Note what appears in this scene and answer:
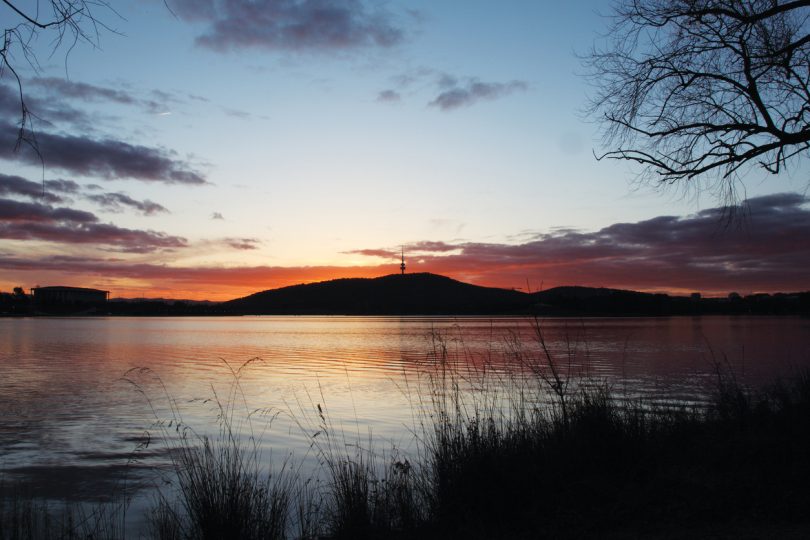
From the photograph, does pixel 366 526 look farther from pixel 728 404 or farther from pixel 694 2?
pixel 728 404

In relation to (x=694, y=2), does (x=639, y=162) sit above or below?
below

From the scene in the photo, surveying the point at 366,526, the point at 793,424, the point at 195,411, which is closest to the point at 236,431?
the point at 195,411

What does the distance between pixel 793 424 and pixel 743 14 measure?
584 centimetres

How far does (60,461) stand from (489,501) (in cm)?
846

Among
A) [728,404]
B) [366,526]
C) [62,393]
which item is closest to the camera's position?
[366,526]

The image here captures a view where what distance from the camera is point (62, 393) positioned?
1948 cm

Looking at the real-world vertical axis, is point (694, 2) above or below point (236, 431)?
above

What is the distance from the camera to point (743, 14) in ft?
26.2

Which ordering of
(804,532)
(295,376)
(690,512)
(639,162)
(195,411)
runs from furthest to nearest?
(295,376) → (195,411) → (639,162) → (690,512) → (804,532)

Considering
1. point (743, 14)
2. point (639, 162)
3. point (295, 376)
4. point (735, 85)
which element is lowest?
point (295, 376)

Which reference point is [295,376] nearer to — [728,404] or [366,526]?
[728,404]

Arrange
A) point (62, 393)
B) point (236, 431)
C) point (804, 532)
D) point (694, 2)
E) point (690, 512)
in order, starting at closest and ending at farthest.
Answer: point (804, 532), point (690, 512), point (694, 2), point (236, 431), point (62, 393)

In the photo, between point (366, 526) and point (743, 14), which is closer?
point (366, 526)

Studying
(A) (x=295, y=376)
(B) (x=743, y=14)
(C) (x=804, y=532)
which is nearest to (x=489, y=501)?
(C) (x=804, y=532)
